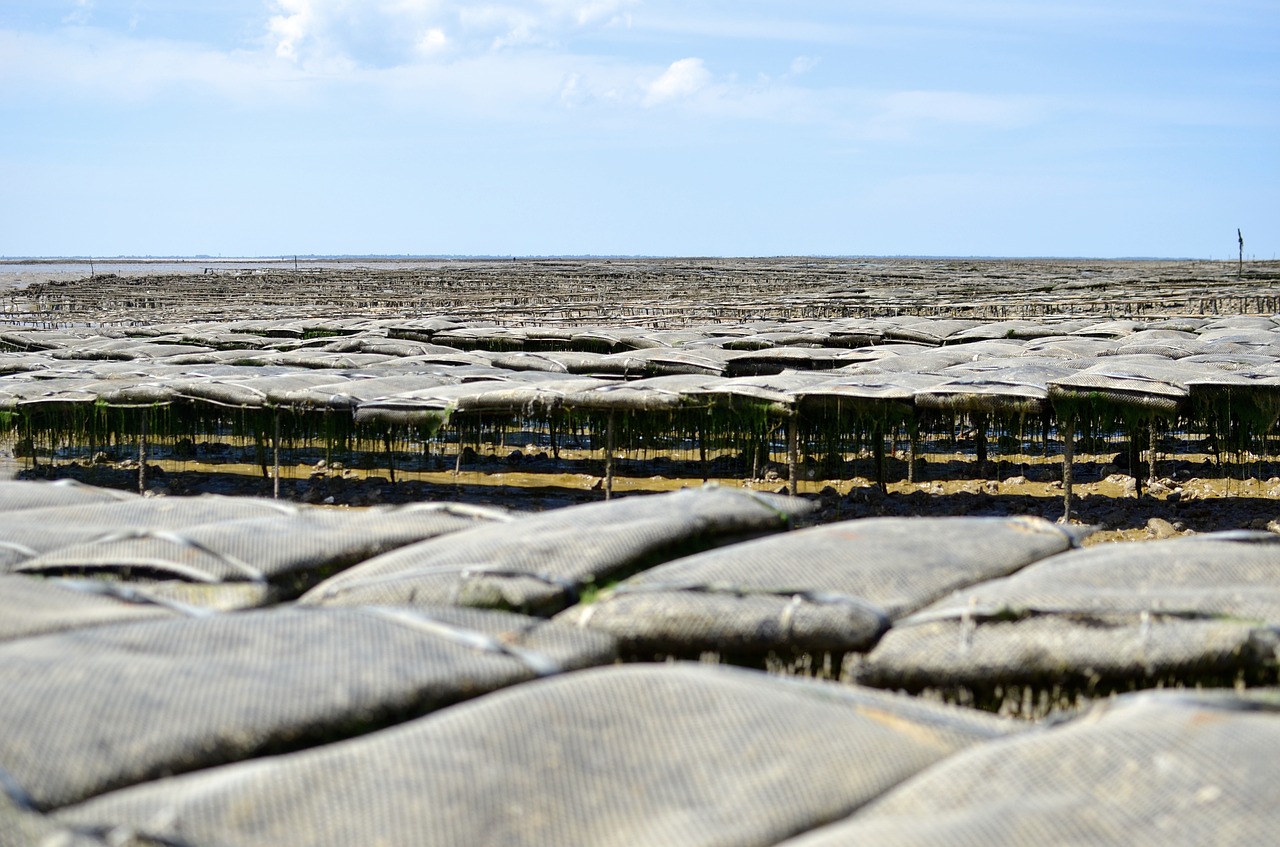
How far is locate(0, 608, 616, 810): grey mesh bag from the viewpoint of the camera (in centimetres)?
372

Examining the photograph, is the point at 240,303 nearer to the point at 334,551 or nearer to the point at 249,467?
the point at 249,467

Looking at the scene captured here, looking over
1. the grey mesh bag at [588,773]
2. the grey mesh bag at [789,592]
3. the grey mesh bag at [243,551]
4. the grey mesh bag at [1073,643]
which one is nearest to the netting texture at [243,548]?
the grey mesh bag at [243,551]

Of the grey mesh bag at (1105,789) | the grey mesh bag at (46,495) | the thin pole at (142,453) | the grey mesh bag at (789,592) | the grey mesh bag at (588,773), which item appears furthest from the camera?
the thin pole at (142,453)

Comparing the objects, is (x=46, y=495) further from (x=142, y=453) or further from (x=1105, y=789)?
(x=142, y=453)

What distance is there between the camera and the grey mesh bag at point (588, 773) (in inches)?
135

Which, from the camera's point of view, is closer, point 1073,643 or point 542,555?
point 1073,643

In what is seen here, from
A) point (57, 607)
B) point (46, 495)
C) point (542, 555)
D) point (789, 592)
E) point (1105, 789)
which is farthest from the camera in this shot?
point (46, 495)

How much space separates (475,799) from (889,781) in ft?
4.50

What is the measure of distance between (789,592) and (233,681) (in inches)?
102

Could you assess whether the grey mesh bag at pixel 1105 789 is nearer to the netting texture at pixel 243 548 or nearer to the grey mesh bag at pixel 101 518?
the netting texture at pixel 243 548

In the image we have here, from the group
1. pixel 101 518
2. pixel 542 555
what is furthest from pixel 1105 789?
pixel 101 518

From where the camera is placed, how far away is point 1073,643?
17.3ft

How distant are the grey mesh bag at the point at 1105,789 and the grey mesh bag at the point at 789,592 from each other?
1550mm

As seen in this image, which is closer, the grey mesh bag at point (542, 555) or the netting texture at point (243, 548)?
the grey mesh bag at point (542, 555)
